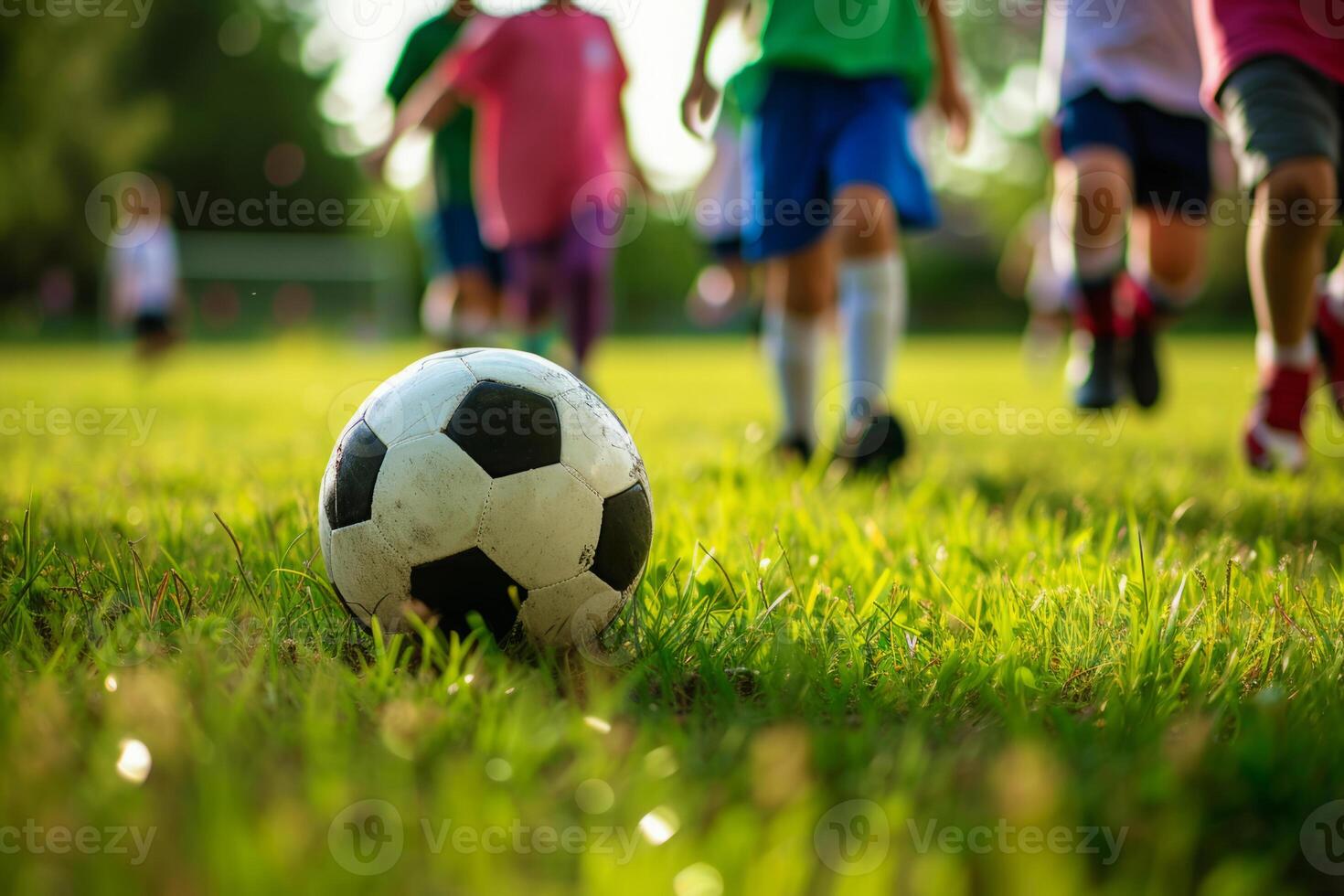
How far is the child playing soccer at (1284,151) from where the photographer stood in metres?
2.71

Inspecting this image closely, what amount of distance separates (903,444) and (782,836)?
244 cm

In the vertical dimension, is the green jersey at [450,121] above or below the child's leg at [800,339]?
above

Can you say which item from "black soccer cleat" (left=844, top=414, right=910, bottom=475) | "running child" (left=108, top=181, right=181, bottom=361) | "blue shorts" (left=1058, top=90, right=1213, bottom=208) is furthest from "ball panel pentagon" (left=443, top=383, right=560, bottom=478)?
"running child" (left=108, top=181, right=181, bottom=361)

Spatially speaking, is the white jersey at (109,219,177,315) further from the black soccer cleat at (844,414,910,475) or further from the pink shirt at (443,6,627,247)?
the black soccer cleat at (844,414,910,475)

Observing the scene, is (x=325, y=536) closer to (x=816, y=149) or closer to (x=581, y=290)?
(x=816, y=149)

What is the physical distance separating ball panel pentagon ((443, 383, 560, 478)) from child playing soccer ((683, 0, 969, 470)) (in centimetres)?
181

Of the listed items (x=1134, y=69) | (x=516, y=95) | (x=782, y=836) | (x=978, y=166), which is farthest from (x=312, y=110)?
(x=782, y=836)

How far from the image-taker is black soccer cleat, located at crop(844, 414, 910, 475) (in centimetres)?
328

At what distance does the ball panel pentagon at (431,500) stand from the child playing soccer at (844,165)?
1.94 metres

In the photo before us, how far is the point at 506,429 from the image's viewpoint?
64.6 inches

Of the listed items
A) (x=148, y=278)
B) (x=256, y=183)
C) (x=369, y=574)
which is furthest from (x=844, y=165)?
(x=256, y=183)

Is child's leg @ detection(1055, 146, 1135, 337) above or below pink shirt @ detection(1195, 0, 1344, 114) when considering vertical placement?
below

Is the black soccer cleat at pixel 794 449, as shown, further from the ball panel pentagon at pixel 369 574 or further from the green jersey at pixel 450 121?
the green jersey at pixel 450 121

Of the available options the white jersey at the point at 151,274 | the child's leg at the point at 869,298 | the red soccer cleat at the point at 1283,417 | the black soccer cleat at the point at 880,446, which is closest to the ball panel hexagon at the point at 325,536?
the black soccer cleat at the point at 880,446
